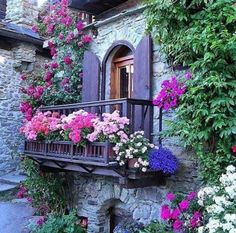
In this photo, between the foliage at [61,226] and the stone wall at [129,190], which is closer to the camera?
the stone wall at [129,190]

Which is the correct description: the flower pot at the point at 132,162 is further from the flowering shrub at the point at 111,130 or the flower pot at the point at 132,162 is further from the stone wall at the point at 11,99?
the stone wall at the point at 11,99

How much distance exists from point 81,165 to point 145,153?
101 cm

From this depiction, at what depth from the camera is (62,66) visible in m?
6.84

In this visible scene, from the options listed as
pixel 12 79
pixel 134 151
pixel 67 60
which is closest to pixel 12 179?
pixel 12 79

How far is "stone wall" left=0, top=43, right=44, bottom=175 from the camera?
9117mm

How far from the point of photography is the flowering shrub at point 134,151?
165 inches

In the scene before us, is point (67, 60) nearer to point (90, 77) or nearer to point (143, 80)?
point (90, 77)

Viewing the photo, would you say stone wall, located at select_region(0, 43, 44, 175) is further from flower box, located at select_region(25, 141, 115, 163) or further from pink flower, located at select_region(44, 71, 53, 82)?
flower box, located at select_region(25, 141, 115, 163)

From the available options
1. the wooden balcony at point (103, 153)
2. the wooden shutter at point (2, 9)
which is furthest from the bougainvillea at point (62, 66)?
the wooden shutter at point (2, 9)

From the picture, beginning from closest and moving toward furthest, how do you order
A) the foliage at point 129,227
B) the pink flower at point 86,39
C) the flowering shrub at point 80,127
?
1. the flowering shrub at point 80,127
2. the foliage at point 129,227
3. the pink flower at point 86,39

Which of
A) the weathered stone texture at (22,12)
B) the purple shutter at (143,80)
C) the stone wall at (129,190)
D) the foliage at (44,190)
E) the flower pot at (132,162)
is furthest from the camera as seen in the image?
the weathered stone texture at (22,12)

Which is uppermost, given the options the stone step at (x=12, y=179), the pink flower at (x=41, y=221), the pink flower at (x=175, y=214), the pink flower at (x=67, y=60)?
the pink flower at (x=67, y=60)

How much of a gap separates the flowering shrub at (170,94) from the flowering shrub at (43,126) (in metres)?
1.72

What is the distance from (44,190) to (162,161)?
122 inches
